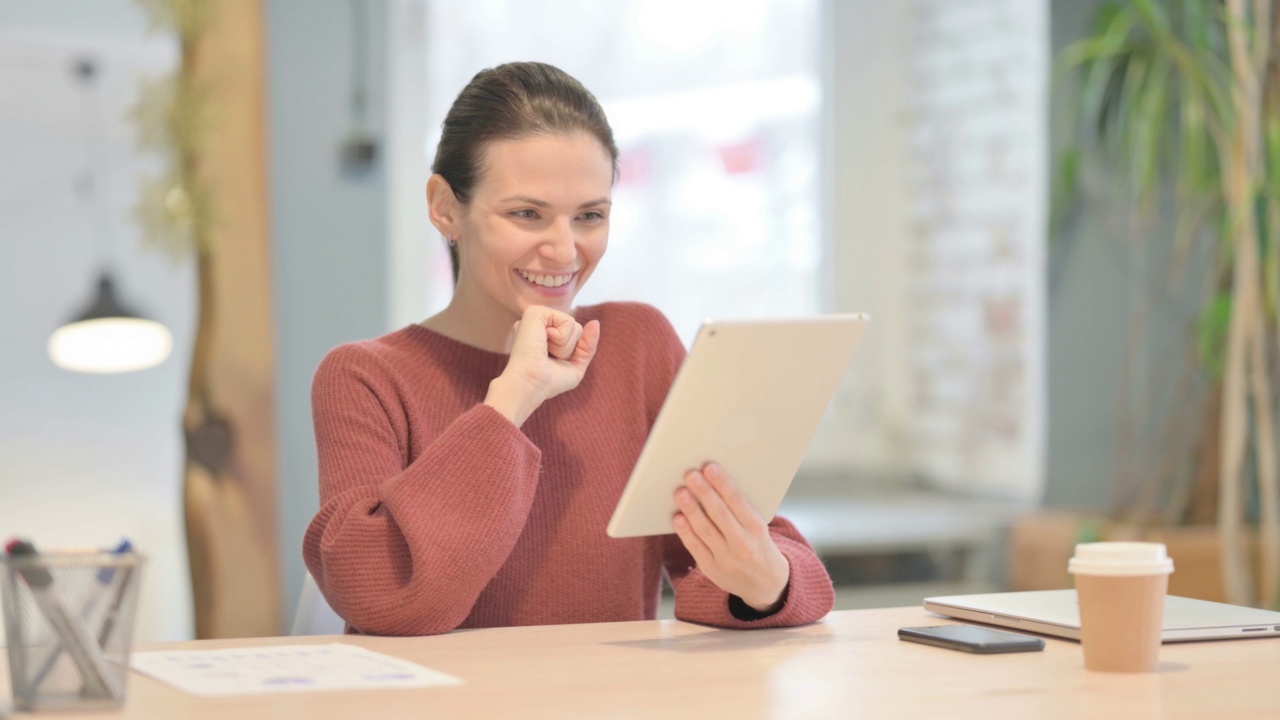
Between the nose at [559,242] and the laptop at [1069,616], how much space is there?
0.55 metres

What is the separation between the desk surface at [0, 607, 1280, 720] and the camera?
3.17 ft

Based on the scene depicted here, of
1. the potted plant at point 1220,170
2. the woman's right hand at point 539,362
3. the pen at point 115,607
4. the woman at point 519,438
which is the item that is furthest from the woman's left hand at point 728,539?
the potted plant at point 1220,170

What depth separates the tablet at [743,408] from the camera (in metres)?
1.17

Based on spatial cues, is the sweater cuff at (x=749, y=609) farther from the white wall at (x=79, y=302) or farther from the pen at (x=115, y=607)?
the white wall at (x=79, y=302)

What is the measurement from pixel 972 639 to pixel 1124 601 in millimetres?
169

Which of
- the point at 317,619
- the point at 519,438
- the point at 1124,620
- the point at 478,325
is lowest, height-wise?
the point at 317,619

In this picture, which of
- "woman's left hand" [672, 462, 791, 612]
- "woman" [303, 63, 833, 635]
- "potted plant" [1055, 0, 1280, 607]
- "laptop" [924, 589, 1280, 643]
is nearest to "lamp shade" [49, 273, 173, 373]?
"woman" [303, 63, 833, 635]

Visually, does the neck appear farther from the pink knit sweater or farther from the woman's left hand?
the woman's left hand

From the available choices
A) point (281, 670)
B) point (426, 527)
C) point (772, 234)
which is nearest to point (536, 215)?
point (426, 527)

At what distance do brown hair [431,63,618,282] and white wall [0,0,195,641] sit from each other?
1422 mm

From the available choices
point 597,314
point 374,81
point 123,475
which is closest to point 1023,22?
point 374,81

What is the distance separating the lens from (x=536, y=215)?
1584mm

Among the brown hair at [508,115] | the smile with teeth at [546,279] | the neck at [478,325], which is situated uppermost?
the brown hair at [508,115]

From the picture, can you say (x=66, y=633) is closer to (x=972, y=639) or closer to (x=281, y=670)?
(x=281, y=670)
